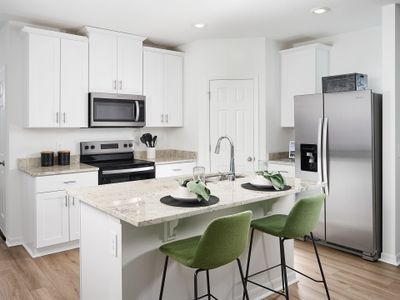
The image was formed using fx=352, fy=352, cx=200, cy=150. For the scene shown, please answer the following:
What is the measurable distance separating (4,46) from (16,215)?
1909 millimetres

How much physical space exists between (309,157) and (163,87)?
2.16 m

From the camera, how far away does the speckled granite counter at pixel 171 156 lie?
4.62 m

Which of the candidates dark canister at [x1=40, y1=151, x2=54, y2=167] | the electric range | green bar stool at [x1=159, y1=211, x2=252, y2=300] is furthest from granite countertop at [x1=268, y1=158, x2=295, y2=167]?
dark canister at [x1=40, y1=151, x2=54, y2=167]

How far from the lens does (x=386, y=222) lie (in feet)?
11.4

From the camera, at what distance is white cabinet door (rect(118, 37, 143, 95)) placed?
14.3 feet

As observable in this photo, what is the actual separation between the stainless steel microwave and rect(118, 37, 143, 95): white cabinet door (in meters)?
0.12

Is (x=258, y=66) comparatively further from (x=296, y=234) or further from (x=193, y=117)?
(x=296, y=234)

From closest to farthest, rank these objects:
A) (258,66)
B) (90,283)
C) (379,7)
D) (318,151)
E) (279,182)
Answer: (90,283), (279,182), (379,7), (318,151), (258,66)

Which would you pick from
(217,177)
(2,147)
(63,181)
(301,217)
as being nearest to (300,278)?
(301,217)

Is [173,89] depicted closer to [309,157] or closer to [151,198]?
[309,157]

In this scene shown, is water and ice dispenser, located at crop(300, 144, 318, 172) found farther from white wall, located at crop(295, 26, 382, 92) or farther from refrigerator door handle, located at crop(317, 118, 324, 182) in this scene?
white wall, located at crop(295, 26, 382, 92)

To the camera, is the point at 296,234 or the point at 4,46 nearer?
the point at 296,234

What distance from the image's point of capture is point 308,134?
390 centimetres

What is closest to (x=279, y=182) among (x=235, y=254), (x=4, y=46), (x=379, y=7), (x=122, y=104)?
(x=235, y=254)
